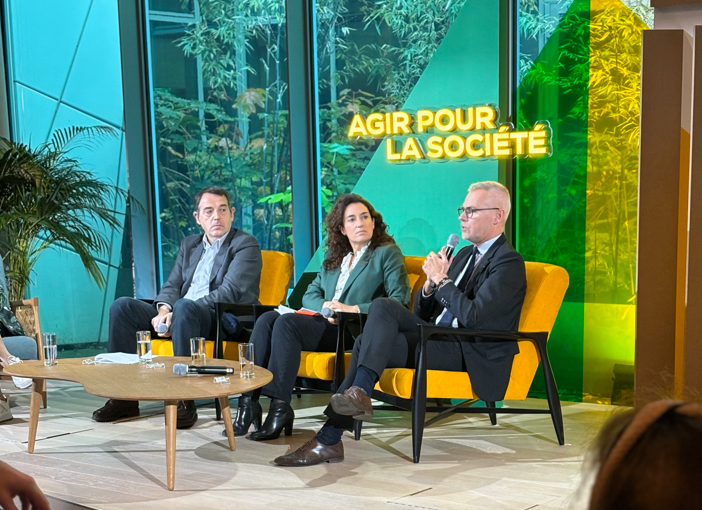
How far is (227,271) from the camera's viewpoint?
470cm

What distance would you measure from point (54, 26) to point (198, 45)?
4.89 ft

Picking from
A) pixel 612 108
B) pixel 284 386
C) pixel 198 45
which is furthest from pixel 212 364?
→ pixel 198 45

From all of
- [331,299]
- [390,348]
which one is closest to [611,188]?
[331,299]

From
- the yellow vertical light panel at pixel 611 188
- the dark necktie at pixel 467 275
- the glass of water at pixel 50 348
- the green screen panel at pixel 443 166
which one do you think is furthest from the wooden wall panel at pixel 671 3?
the glass of water at pixel 50 348

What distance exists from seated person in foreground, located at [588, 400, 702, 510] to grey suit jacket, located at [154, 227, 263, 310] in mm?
4160

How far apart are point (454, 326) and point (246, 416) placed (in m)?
1.12

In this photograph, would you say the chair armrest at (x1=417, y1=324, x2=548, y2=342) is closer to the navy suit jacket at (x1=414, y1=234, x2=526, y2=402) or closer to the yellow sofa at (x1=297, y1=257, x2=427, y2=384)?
the navy suit jacket at (x1=414, y1=234, x2=526, y2=402)

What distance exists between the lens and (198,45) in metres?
6.39

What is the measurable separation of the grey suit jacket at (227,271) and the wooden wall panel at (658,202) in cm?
253

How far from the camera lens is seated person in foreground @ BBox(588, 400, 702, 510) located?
1.49 feet

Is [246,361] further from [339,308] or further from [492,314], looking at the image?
[492,314]

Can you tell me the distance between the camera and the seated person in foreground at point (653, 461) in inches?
17.9

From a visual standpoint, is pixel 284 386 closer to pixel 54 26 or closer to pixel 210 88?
pixel 210 88

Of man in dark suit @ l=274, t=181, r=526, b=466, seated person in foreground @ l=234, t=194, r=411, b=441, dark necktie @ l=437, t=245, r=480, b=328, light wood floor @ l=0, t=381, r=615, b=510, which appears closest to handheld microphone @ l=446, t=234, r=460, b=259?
man in dark suit @ l=274, t=181, r=526, b=466
